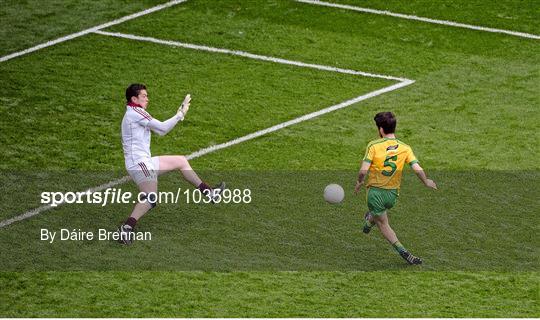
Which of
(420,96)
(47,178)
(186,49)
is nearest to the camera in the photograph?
(47,178)

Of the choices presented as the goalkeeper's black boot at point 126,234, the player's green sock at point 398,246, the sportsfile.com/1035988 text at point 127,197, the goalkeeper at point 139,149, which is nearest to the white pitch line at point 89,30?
the sportsfile.com/1035988 text at point 127,197

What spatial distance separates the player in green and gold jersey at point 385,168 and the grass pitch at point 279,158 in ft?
2.17

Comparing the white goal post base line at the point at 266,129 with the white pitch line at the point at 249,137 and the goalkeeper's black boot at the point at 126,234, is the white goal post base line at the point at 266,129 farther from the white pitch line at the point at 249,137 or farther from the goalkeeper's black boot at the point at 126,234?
the goalkeeper's black boot at the point at 126,234

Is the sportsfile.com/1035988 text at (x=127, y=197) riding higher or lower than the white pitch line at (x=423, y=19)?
lower

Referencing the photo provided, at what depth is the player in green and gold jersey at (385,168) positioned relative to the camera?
1464 cm

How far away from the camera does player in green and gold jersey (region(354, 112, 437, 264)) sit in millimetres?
14641

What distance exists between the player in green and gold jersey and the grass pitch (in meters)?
0.66

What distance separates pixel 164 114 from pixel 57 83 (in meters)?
2.03

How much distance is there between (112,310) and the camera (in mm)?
13859

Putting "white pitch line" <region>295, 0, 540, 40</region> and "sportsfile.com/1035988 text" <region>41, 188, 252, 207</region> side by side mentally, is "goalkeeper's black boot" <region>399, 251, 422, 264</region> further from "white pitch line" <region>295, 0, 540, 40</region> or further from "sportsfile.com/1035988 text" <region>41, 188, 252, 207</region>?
"white pitch line" <region>295, 0, 540, 40</region>

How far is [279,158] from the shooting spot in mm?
18172

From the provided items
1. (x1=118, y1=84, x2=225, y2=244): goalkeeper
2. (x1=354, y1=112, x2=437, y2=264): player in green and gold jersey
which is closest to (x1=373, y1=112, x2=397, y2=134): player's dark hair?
(x1=354, y1=112, x2=437, y2=264): player in green and gold jersey

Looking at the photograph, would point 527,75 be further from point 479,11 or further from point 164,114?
point 164,114

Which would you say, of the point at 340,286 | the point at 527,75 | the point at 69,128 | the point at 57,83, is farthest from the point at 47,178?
the point at 527,75
